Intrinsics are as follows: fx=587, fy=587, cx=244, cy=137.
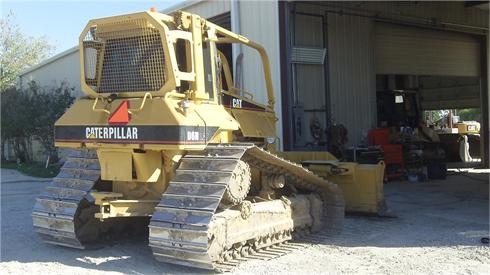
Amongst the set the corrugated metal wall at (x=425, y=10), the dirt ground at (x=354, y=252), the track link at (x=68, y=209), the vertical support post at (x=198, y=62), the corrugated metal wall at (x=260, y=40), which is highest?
the corrugated metal wall at (x=425, y=10)

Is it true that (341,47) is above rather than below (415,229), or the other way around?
above

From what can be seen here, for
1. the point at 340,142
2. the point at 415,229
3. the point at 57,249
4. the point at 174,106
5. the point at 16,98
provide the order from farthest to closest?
the point at 16,98 < the point at 340,142 < the point at 415,229 < the point at 57,249 < the point at 174,106

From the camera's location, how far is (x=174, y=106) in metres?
6.41

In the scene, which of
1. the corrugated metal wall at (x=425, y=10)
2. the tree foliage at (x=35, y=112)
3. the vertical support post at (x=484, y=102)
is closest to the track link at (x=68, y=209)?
the corrugated metal wall at (x=425, y=10)

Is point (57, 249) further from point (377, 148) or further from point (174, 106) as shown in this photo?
point (377, 148)

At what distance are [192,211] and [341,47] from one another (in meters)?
10.5

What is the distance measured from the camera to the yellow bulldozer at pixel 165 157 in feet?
20.3

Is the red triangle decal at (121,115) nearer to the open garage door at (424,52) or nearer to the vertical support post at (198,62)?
the vertical support post at (198,62)

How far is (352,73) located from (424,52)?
4.56 m

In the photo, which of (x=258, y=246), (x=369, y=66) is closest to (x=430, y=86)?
(x=369, y=66)

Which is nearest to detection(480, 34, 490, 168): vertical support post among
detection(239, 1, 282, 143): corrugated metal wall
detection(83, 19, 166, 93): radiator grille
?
detection(239, 1, 282, 143): corrugated metal wall

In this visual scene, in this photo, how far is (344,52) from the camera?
15.6 m

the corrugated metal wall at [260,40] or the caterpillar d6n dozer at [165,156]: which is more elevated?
the corrugated metal wall at [260,40]

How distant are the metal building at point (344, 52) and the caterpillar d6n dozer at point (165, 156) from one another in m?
2.93
